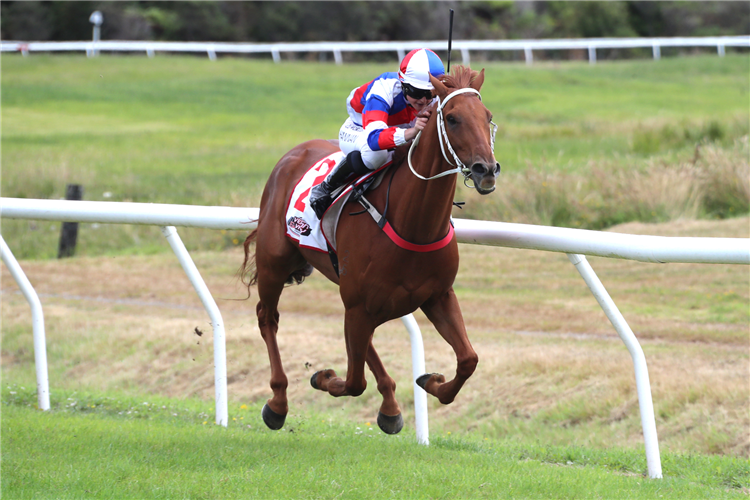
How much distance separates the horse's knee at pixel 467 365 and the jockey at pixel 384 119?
35.5 inches

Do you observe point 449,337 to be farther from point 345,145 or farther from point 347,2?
point 347,2

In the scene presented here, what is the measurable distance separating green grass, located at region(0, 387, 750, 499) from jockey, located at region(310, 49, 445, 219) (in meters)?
1.15

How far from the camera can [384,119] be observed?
3803mm

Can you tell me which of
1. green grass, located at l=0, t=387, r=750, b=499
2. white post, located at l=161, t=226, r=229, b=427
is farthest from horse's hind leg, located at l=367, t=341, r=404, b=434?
white post, located at l=161, t=226, r=229, b=427

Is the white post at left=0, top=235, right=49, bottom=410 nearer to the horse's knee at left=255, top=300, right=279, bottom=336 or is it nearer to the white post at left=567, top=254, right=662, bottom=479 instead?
the horse's knee at left=255, top=300, right=279, bottom=336

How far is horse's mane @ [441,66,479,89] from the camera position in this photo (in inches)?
134

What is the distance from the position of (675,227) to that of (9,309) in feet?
25.3

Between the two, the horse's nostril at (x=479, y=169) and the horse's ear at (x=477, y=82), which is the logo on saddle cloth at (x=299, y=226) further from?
the horse's nostril at (x=479, y=169)

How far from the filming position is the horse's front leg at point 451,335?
3703 mm

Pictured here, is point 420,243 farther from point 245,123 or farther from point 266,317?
point 245,123

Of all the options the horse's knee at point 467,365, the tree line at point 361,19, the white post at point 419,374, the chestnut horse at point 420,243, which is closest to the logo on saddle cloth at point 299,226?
the chestnut horse at point 420,243

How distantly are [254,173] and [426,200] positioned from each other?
1361cm

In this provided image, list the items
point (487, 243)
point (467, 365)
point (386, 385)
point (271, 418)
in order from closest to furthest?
point (467, 365)
point (487, 243)
point (386, 385)
point (271, 418)

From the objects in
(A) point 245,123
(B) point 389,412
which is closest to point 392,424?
(B) point 389,412
